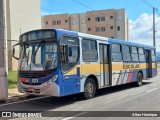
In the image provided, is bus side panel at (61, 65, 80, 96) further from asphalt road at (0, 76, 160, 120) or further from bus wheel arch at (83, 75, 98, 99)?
bus wheel arch at (83, 75, 98, 99)

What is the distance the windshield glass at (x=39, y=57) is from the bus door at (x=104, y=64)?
11.8 ft

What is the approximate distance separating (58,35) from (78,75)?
1.99 metres

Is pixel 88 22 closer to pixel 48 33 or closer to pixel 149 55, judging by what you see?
pixel 149 55

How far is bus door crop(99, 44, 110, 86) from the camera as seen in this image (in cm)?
1422

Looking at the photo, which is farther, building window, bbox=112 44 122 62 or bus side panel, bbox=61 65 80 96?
building window, bbox=112 44 122 62

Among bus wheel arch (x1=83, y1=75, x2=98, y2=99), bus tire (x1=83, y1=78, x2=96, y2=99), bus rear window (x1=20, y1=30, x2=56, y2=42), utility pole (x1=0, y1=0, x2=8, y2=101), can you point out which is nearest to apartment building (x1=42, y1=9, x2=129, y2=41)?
bus wheel arch (x1=83, y1=75, x2=98, y2=99)

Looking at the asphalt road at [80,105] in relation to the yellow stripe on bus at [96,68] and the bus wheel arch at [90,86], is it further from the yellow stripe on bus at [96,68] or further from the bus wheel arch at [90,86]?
the yellow stripe on bus at [96,68]

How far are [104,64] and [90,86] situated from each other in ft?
5.76

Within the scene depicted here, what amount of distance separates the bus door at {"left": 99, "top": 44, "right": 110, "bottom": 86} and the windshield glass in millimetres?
3591

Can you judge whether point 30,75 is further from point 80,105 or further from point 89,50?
point 89,50

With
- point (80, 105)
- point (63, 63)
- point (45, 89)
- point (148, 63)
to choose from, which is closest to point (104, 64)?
point (80, 105)

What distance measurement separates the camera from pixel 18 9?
3562 cm

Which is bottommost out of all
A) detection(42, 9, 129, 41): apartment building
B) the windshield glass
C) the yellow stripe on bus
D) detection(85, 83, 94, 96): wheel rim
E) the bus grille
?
detection(85, 83, 94, 96): wheel rim

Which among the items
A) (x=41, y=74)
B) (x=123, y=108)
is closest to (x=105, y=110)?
(x=123, y=108)
